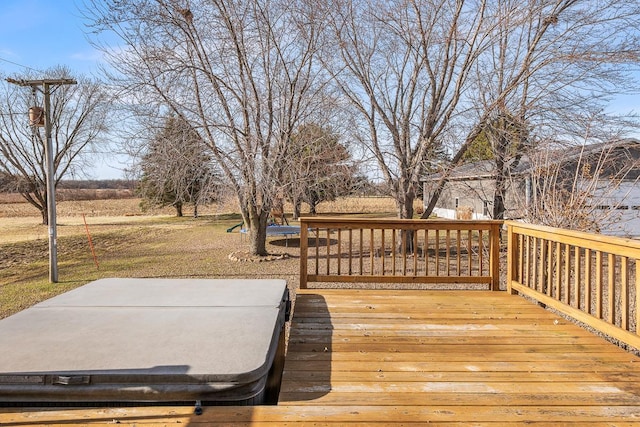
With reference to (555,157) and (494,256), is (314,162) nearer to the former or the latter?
(555,157)

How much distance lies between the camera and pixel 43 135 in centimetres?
1823

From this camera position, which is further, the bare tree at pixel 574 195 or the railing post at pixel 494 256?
the bare tree at pixel 574 195

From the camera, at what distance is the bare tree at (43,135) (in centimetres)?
1666

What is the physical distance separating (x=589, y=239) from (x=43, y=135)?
67.7ft

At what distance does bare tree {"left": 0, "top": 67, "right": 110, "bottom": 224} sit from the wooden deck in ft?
54.3

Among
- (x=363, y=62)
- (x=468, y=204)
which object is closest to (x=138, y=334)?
(x=363, y=62)

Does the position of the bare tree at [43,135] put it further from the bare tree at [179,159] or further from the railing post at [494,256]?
the railing post at [494,256]

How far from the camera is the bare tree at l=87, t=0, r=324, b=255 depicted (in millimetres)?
7414

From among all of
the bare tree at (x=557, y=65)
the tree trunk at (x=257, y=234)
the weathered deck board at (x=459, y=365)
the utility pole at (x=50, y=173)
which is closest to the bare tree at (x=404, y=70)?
the bare tree at (x=557, y=65)

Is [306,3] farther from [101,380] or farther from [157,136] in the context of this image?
[101,380]

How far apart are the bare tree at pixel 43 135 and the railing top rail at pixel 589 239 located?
659 inches

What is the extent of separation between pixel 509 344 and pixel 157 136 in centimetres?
679

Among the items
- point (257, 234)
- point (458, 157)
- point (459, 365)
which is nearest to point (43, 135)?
point (257, 234)

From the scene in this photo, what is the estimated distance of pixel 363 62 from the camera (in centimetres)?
862
